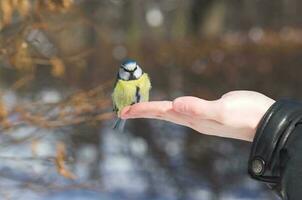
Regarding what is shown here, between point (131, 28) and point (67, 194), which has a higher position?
point (131, 28)

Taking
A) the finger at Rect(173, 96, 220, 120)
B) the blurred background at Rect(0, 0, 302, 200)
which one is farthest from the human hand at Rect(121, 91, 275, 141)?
the blurred background at Rect(0, 0, 302, 200)

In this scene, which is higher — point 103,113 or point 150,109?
point 150,109

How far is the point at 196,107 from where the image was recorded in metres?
1.60

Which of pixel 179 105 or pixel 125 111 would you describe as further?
pixel 125 111

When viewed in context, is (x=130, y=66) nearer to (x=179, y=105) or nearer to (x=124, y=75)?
(x=124, y=75)

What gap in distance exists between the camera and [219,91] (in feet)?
21.1

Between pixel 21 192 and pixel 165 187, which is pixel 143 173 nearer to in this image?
pixel 165 187

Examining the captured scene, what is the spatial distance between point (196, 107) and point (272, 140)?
190 millimetres

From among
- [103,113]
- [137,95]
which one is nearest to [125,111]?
[137,95]

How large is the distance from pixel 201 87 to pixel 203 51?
216cm

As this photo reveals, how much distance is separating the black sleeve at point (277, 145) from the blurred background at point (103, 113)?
4.83ft

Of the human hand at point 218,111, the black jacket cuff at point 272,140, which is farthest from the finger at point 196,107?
the black jacket cuff at point 272,140

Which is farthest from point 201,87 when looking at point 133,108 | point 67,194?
point 133,108

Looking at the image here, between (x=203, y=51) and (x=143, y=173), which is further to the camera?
(x=203, y=51)
